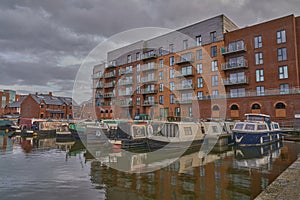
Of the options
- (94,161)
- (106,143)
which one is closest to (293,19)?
(106,143)

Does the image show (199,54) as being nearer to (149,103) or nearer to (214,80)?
(214,80)

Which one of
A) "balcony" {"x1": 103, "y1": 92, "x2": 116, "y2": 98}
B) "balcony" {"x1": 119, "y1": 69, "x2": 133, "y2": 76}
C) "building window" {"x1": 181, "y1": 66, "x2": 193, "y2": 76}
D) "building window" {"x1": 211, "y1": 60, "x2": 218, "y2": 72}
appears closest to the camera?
"building window" {"x1": 211, "y1": 60, "x2": 218, "y2": 72}

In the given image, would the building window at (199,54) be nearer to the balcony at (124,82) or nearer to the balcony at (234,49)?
the balcony at (234,49)

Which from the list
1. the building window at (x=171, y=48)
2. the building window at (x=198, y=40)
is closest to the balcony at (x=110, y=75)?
the building window at (x=171, y=48)

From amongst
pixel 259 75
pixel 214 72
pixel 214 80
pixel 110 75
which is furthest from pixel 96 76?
pixel 259 75

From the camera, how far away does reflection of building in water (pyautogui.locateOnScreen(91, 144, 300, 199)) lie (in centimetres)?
752

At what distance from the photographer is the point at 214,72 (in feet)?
107

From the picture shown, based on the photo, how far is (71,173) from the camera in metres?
11.0

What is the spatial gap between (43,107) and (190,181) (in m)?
51.8

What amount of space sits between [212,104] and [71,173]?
23.2 metres

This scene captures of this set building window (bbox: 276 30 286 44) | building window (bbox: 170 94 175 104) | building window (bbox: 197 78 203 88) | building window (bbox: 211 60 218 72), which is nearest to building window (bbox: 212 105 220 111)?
building window (bbox: 197 78 203 88)

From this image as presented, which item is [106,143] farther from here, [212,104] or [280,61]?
[280,61]

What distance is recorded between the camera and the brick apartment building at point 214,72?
88.0ft

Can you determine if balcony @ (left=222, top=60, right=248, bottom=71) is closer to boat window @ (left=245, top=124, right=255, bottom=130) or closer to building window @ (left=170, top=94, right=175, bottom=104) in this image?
building window @ (left=170, top=94, right=175, bottom=104)
